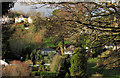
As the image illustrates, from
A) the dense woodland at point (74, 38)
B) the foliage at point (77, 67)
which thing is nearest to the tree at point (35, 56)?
the dense woodland at point (74, 38)

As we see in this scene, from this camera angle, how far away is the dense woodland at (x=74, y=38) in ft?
7.49

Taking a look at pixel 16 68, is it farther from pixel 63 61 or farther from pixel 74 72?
pixel 74 72

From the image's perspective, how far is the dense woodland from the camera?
7.49 feet

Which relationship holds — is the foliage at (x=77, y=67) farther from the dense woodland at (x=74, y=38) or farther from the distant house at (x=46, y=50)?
the distant house at (x=46, y=50)

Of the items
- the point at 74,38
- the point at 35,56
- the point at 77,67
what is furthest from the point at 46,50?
the point at 74,38

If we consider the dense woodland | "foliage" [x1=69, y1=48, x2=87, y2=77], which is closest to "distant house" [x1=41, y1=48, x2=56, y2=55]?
the dense woodland

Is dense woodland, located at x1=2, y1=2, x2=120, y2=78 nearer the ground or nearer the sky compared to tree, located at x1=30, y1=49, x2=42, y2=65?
nearer the sky

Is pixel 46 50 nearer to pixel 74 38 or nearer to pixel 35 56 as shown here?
pixel 35 56

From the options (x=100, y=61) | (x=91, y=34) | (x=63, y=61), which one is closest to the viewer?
(x=100, y=61)

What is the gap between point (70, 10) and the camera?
8.63ft

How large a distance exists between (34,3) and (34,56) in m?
9.91

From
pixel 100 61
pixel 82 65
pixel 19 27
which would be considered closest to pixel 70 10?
pixel 100 61

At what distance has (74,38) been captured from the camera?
3.11 metres

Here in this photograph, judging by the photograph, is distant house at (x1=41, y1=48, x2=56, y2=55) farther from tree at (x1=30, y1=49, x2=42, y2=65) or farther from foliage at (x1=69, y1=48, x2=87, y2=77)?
foliage at (x1=69, y1=48, x2=87, y2=77)
